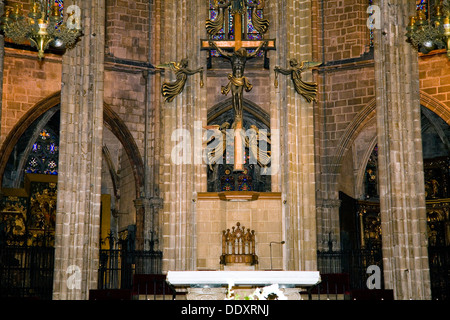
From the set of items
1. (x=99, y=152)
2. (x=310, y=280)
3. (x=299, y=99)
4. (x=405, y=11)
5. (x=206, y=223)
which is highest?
(x=405, y=11)

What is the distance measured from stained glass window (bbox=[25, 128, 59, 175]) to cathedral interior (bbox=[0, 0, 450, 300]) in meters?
0.04

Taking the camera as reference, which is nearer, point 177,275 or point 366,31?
point 177,275

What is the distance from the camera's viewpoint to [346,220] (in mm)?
23562

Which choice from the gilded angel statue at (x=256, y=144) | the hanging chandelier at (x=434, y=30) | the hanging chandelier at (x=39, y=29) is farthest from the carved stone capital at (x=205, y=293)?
the hanging chandelier at (x=434, y=30)

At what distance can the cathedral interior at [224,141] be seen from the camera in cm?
1556

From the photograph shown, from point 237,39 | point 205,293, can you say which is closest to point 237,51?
point 237,39

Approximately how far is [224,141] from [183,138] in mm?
865

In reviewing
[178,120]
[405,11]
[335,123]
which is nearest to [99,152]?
[178,120]

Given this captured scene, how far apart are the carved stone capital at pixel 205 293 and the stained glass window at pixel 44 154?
38.3ft

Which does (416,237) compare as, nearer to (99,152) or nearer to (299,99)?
(299,99)

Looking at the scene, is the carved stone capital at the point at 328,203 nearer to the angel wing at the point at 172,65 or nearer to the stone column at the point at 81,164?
the angel wing at the point at 172,65

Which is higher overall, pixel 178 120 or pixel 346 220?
pixel 178 120

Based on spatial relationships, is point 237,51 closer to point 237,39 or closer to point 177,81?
point 237,39

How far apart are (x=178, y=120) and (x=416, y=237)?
5431 millimetres
